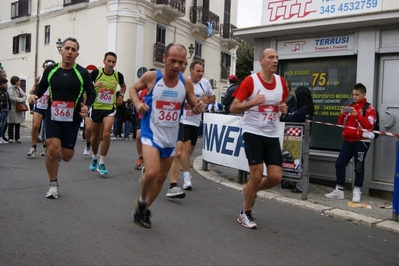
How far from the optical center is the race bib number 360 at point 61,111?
5552 mm

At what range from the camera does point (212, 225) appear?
4898mm

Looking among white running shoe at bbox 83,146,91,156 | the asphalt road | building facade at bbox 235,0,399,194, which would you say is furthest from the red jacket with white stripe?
white running shoe at bbox 83,146,91,156

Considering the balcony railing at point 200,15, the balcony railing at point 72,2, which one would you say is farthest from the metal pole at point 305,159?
the balcony railing at point 200,15

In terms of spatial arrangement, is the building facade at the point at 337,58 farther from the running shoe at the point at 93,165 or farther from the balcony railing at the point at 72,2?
the balcony railing at the point at 72,2

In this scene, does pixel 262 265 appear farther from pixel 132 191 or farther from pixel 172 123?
pixel 132 191

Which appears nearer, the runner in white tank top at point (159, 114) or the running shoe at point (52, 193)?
the runner in white tank top at point (159, 114)

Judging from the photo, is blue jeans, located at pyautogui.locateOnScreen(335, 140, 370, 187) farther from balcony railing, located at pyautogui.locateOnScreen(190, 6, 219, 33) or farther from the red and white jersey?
balcony railing, located at pyautogui.locateOnScreen(190, 6, 219, 33)

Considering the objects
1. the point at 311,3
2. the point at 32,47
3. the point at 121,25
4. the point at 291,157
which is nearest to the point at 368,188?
the point at 291,157

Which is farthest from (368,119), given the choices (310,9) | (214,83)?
(214,83)

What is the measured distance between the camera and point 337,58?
8078 mm

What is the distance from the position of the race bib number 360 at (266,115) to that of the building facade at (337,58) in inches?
126

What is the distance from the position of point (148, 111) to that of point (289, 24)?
476cm

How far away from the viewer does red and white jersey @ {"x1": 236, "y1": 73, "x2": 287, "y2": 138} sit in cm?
492

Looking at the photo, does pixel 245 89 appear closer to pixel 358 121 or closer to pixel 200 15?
pixel 358 121
